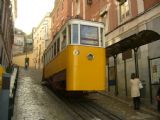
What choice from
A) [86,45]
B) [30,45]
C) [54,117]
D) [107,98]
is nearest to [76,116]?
[54,117]

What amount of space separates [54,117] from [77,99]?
4.35 meters

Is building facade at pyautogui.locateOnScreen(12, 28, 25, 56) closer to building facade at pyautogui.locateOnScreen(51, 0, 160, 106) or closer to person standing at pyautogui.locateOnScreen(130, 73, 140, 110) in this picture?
building facade at pyautogui.locateOnScreen(51, 0, 160, 106)

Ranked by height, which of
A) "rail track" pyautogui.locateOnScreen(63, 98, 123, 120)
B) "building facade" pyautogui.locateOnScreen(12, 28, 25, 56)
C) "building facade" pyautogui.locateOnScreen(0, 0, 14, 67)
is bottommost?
"rail track" pyautogui.locateOnScreen(63, 98, 123, 120)

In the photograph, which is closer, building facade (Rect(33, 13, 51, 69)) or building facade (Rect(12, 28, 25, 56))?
building facade (Rect(33, 13, 51, 69))

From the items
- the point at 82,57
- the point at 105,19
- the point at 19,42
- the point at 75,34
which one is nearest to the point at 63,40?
the point at 75,34

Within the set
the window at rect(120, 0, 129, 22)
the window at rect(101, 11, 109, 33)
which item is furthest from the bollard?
the window at rect(101, 11, 109, 33)

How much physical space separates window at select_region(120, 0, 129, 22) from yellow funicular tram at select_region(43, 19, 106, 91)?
264 inches

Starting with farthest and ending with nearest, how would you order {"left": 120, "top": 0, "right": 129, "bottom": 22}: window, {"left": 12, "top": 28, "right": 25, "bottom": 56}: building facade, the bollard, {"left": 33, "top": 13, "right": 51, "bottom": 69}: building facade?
{"left": 12, "top": 28, "right": 25, "bottom": 56}: building facade → {"left": 33, "top": 13, "right": 51, "bottom": 69}: building facade → {"left": 120, "top": 0, "right": 129, "bottom": 22}: window → the bollard

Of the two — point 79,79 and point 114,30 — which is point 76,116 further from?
point 114,30

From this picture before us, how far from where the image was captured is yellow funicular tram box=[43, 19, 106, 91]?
40.2 feet

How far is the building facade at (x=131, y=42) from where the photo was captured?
14.4 meters

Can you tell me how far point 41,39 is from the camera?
200ft

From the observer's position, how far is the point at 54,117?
36.2 ft

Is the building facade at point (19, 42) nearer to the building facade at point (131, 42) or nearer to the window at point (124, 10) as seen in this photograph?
the building facade at point (131, 42)
